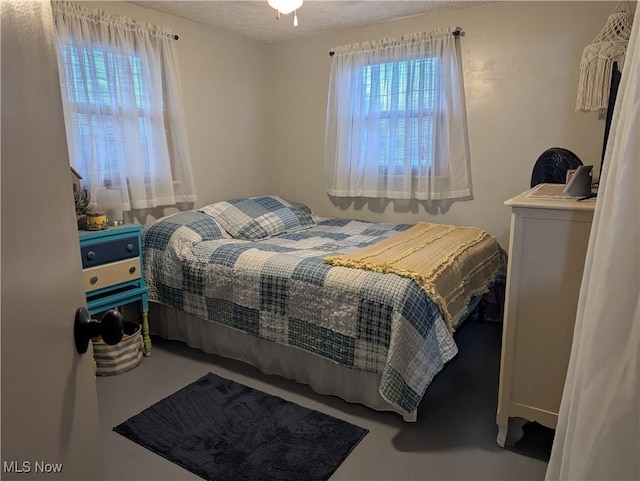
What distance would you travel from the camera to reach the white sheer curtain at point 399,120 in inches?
126

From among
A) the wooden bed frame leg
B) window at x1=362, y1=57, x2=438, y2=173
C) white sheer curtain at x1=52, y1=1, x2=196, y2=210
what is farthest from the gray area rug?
window at x1=362, y1=57, x2=438, y2=173

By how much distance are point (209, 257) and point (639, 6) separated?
2.23m

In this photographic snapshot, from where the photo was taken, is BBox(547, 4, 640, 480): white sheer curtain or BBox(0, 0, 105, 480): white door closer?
BBox(0, 0, 105, 480): white door

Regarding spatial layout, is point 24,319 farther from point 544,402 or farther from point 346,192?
point 346,192

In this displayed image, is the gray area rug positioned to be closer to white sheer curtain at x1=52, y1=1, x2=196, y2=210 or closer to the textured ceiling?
white sheer curtain at x1=52, y1=1, x2=196, y2=210

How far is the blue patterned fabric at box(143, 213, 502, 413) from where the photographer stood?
188cm

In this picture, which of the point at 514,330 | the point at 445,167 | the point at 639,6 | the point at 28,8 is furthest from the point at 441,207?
the point at 28,8

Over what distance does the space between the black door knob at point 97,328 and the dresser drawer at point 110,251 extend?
1.70 metres

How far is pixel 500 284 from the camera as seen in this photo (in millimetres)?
3146

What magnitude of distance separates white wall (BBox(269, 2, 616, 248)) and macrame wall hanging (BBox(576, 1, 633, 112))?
0.44 meters

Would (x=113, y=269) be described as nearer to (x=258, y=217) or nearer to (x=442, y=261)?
(x=258, y=217)

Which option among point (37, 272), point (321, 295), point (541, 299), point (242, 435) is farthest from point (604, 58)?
point (37, 272)

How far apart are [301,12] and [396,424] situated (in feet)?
9.25

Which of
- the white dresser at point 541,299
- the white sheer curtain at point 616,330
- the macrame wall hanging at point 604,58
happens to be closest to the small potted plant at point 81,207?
the white dresser at point 541,299
